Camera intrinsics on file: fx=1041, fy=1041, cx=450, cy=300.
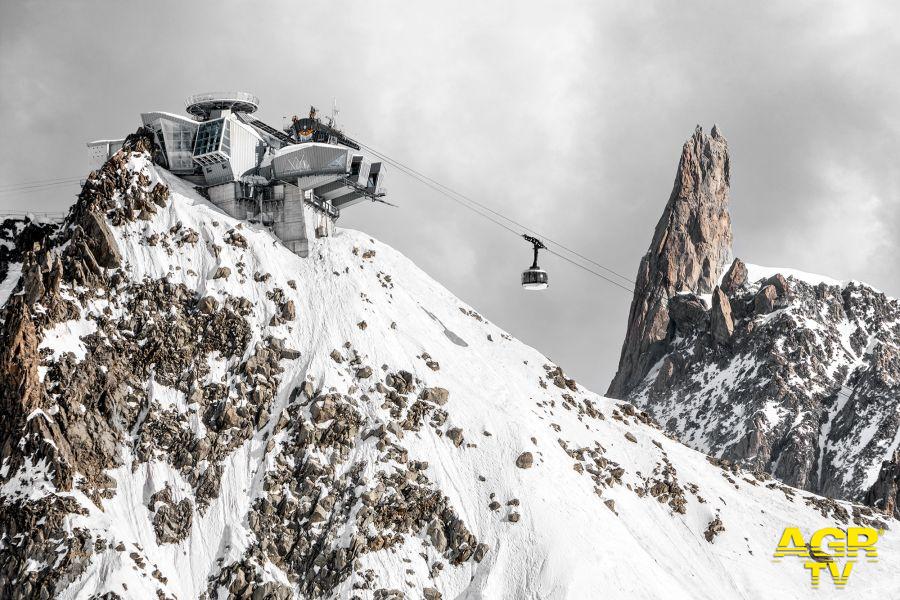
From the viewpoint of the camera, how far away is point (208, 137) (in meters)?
110

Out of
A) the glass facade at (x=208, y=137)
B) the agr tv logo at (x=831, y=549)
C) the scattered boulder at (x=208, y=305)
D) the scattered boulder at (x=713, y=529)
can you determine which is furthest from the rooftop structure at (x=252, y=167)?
the agr tv logo at (x=831, y=549)

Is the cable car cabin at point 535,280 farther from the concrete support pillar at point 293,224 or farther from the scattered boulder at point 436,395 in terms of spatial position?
the concrete support pillar at point 293,224

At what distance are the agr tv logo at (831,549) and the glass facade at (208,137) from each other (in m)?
72.1

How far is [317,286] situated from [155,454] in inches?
1037

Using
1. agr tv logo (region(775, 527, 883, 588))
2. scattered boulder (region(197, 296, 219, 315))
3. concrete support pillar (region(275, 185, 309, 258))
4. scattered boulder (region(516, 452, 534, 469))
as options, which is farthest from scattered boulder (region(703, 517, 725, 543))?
scattered boulder (region(197, 296, 219, 315))

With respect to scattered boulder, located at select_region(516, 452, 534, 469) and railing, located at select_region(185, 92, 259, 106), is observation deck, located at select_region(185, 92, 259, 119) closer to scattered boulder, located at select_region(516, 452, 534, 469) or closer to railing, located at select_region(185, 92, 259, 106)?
railing, located at select_region(185, 92, 259, 106)

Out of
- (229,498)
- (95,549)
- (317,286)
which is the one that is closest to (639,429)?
(317,286)

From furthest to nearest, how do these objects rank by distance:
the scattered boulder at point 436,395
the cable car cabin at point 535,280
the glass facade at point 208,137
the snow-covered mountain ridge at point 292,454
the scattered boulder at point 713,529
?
the glass facade at point 208,137 < the scattered boulder at point 713,529 < the scattered boulder at point 436,395 < the cable car cabin at point 535,280 < the snow-covered mountain ridge at point 292,454

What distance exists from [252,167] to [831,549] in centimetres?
7403

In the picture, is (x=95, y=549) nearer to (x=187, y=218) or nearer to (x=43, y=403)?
(x=43, y=403)

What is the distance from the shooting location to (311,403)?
95.2 metres

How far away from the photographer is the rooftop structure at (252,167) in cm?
11075

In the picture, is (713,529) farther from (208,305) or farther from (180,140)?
(180,140)

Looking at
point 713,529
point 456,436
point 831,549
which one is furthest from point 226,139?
point 831,549
